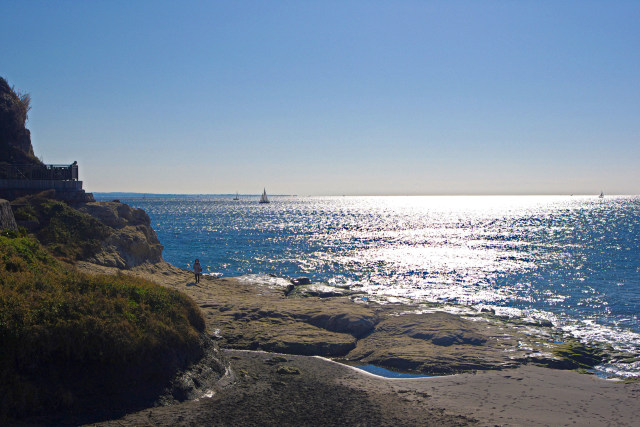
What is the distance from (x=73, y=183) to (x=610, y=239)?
92690mm

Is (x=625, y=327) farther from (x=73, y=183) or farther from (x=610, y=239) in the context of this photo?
(x=610, y=239)

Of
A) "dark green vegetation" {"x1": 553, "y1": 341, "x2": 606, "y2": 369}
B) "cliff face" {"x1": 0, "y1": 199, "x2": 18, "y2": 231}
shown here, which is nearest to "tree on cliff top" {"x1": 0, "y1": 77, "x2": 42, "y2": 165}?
"cliff face" {"x1": 0, "y1": 199, "x2": 18, "y2": 231}

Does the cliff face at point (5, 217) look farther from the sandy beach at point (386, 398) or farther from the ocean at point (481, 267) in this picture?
the ocean at point (481, 267)

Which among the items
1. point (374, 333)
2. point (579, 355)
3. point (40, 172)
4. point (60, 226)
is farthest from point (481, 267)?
point (40, 172)

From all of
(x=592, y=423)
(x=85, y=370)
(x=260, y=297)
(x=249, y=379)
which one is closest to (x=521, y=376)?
(x=592, y=423)

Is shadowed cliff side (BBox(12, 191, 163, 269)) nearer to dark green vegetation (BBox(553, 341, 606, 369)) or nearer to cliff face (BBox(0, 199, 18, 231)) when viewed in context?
cliff face (BBox(0, 199, 18, 231))

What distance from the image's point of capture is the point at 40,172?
3491 cm

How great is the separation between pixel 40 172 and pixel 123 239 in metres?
9.30

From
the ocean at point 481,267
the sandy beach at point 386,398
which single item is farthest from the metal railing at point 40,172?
the sandy beach at point 386,398

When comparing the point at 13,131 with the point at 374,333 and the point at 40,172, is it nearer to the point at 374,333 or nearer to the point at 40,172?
the point at 40,172

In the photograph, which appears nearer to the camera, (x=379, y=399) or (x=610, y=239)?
(x=379, y=399)

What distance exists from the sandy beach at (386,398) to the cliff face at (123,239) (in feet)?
52.9

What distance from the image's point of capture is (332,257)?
65.4 meters

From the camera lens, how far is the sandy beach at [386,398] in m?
14.1
